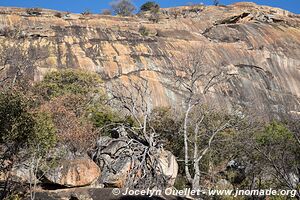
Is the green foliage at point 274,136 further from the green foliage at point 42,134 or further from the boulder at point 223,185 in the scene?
the green foliage at point 42,134

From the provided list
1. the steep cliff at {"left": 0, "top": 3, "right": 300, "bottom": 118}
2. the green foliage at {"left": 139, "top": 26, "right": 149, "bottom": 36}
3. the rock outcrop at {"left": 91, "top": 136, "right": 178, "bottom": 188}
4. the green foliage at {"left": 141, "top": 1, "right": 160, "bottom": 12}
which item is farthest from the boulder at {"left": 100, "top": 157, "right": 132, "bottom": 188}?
the green foliage at {"left": 141, "top": 1, "right": 160, "bottom": 12}

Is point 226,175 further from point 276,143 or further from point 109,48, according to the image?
point 109,48

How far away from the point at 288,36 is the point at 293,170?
3439 centimetres

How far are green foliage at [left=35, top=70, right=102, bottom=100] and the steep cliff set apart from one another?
156 inches

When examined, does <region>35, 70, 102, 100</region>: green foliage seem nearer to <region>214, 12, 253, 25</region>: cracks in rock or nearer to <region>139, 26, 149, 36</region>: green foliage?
<region>139, 26, 149, 36</region>: green foliage

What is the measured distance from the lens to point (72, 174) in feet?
60.4

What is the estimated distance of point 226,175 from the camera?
24.0 metres

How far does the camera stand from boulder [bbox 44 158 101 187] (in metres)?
18.2

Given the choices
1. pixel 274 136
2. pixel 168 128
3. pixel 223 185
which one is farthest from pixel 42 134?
pixel 274 136

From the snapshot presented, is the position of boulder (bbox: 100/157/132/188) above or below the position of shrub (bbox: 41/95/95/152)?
below

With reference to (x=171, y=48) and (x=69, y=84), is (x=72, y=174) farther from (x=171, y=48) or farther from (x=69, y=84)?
(x=171, y=48)

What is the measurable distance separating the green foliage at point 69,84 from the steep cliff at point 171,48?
396 centimetres

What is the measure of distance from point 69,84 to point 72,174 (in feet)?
45.4

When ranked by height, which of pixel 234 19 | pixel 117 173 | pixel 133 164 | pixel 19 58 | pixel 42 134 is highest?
pixel 234 19
